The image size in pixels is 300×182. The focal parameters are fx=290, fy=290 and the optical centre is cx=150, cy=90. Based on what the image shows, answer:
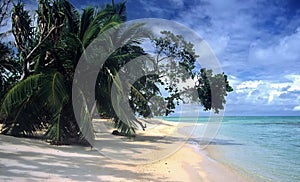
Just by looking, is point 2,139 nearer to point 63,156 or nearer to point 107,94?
point 63,156

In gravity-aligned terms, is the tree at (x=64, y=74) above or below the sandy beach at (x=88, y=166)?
above

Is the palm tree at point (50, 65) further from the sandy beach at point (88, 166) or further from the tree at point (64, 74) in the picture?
the sandy beach at point (88, 166)

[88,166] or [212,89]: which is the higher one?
[212,89]

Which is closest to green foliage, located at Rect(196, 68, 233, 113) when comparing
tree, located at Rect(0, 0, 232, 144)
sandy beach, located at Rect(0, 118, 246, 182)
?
tree, located at Rect(0, 0, 232, 144)

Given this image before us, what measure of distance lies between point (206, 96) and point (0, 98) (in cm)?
1316

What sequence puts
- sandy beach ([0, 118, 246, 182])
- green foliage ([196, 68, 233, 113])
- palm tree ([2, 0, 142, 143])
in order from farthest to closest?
green foliage ([196, 68, 233, 113]) → palm tree ([2, 0, 142, 143]) → sandy beach ([0, 118, 246, 182])

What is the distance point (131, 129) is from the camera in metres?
11.0

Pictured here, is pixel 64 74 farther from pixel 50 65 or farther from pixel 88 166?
pixel 88 166

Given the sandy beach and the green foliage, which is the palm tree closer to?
the sandy beach

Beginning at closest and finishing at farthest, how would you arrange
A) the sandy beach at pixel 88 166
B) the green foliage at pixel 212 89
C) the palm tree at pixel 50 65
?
the sandy beach at pixel 88 166, the palm tree at pixel 50 65, the green foliage at pixel 212 89

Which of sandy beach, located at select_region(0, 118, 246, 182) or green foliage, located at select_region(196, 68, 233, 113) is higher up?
green foliage, located at select_region(196, 68, 233, 113)

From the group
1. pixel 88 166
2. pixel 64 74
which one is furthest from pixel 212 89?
pixel 88 166

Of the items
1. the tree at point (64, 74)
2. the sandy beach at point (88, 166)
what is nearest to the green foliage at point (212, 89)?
the tree at point (64, 74)

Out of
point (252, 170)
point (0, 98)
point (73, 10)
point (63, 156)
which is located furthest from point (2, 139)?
point (252, 170)
